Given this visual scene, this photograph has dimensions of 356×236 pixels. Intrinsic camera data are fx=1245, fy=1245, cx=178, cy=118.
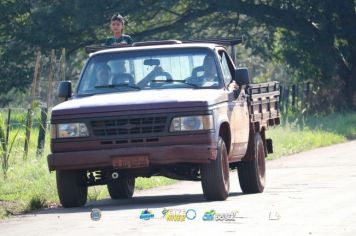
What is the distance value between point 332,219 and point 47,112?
967cm

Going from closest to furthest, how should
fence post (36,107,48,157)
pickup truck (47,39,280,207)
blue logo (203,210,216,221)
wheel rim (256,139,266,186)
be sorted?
blue logo (203,210,216,221)
pickup truck (47,39,280,207)
wheel rim (256,139,266,186)
fence post (36,107,48,157)

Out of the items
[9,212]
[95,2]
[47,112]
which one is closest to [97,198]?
[9,212]

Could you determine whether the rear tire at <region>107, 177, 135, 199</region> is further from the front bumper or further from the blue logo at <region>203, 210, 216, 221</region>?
the blue logo at <region>203, 210, 216, 221</region>

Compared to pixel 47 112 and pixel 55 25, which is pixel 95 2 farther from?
pixel 47 112

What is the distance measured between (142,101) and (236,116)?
5.92ft

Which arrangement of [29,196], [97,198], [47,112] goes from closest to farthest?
[29,196] < [97,198] < [47,112]

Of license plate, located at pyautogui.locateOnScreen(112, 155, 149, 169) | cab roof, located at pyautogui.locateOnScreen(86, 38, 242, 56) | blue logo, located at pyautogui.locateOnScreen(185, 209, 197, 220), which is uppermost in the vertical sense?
cab roof, located at pyautogui.locateOnScreen(86, 38, 242, 56)

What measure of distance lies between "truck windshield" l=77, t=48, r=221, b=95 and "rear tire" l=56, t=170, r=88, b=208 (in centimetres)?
123

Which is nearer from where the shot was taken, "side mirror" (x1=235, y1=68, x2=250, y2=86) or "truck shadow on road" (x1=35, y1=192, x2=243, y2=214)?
"truck shadow on road" (x1=35, y1=192, x2=243, y2=214)

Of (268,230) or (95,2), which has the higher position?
(95,2)

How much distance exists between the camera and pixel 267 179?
744 inches

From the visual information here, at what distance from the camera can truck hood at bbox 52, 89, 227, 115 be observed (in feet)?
46.7

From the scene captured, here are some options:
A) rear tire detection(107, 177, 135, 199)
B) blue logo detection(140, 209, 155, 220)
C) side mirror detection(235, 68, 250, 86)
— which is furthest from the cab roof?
blue logo detection(140, 209, 155, 220)

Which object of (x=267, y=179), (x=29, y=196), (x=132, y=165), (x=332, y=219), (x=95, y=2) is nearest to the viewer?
(x=332, y=219)
